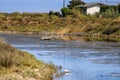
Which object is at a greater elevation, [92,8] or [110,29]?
[92,8]

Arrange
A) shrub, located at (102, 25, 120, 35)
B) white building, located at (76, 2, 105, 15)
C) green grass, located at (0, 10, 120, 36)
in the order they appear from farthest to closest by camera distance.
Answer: white building, located at (76, 2, 105, 15) < green grass, located at (0, 10, 120, 36) < shrub, located at (102, 25, 120, 35)

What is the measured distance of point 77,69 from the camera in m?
27.3

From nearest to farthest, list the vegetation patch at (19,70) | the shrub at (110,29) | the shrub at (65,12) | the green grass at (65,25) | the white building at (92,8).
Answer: the vegetation patch at (19,70) → the shrub at (110,29) → the green grass at (65,25) → the shrub at (65,12) → the white building at (92,8)

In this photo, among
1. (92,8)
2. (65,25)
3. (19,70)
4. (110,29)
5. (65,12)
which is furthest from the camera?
(92,8)

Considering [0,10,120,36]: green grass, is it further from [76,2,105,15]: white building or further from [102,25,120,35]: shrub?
[76,2,105,15]: white building

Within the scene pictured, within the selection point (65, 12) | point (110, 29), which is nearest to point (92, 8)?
point (65, 12)

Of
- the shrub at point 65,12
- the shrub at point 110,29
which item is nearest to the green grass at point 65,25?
the shrub at point 110,29

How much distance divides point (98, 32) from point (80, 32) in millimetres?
5924

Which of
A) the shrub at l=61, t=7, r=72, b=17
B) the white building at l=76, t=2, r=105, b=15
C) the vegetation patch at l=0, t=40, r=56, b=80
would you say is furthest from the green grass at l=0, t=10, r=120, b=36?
the vegetation patch at l=0, t=40, r=56, b=80

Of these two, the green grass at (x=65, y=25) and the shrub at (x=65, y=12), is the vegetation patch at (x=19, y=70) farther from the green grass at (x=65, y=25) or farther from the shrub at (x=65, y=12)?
the shrub at (x=65, y=12)

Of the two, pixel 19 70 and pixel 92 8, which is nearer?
pixel 19 70

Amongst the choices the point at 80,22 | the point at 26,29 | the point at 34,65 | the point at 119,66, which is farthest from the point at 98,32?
the point at 34,65

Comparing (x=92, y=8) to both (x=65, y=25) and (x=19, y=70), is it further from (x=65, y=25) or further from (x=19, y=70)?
(x=19, y=70)

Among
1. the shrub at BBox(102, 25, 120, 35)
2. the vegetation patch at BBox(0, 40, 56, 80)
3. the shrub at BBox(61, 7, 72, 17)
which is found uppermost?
the shrub at BBox(61, 7, 72, 17)
